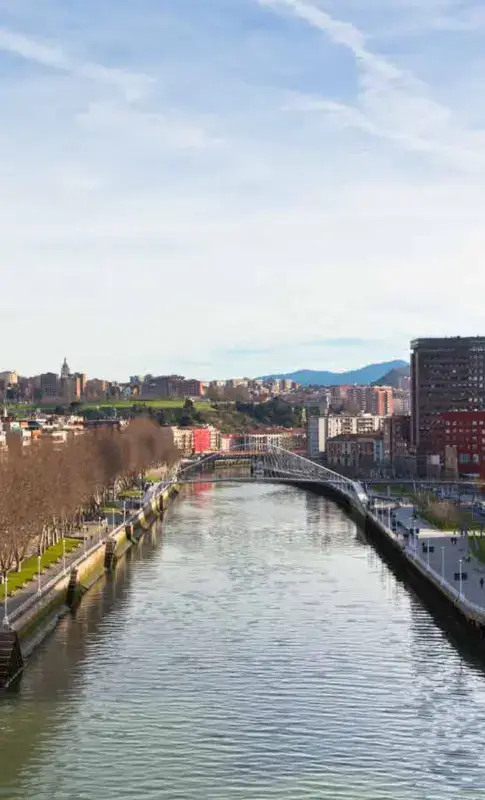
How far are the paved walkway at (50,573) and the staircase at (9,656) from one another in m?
2.68

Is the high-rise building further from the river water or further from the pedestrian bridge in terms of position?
the river water

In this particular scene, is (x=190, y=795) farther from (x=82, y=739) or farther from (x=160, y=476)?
(x=160, y=476)

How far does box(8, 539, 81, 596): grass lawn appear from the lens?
1894 inches

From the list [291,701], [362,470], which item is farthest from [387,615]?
[362,470]

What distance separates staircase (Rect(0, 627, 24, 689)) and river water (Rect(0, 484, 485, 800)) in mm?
514

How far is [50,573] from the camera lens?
52.2 meters

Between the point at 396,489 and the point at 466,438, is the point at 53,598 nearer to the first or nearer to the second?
the point at 396,489

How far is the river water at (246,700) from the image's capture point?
26938 millimetres

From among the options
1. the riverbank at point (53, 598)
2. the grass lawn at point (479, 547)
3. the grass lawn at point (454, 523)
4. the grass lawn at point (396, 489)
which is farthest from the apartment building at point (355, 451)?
the riverbank at point (53, 598)

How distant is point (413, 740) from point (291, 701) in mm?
4212

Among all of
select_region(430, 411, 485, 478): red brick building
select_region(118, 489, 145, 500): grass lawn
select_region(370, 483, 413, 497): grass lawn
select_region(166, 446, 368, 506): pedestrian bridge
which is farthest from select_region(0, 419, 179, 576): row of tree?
select_region(430, 411, 485, 478): red brick building

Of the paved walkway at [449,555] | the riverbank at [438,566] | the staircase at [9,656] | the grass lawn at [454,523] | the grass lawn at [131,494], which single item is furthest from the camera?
the grass lawn at [131,494]

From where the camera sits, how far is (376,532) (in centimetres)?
8181

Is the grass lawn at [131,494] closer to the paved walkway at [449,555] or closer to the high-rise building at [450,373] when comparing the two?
the paved walkway at [449,555]
